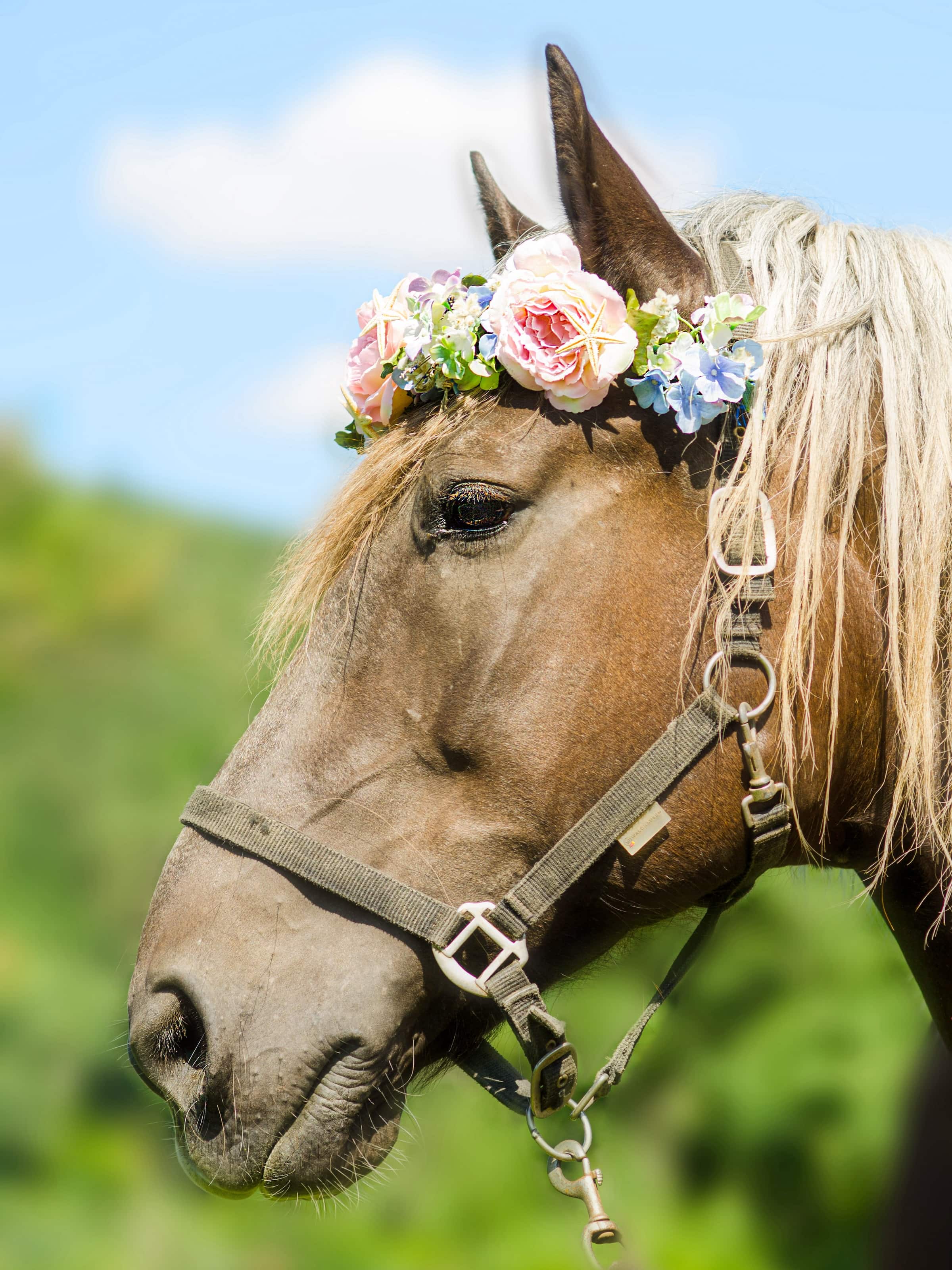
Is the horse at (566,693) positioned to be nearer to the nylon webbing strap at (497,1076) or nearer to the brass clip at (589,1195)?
the nylon webbing strap at (497,1076)

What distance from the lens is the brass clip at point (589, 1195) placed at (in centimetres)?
182

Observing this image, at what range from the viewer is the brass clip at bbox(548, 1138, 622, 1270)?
182 centimetres

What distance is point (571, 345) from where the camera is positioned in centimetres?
187

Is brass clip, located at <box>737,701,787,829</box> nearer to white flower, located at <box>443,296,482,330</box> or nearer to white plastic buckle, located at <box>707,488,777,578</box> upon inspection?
white plastic buckle, located at <box>707,488,777,578</box>

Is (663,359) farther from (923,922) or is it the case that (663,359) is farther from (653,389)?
(923,922)

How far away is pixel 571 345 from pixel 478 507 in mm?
315

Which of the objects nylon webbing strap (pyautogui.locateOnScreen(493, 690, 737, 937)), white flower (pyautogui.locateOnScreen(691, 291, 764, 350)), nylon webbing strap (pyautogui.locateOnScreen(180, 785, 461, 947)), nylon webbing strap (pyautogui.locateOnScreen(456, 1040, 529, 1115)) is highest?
white flower (pyautogui.locateOnScreen(691, 291, 764, 350))

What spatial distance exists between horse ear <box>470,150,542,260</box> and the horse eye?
0.78 metres

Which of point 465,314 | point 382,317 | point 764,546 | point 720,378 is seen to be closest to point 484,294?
point 465,314

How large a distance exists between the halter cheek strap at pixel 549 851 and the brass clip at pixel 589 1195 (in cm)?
13

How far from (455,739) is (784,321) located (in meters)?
0.93

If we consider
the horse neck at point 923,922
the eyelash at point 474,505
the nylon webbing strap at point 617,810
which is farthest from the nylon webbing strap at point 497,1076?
the eyelash at point 474,505

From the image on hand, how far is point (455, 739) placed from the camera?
74.1 inches

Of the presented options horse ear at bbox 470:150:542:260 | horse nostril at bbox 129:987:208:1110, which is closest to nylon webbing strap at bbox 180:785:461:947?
horse nostril at bbox 129:987:208:1110
